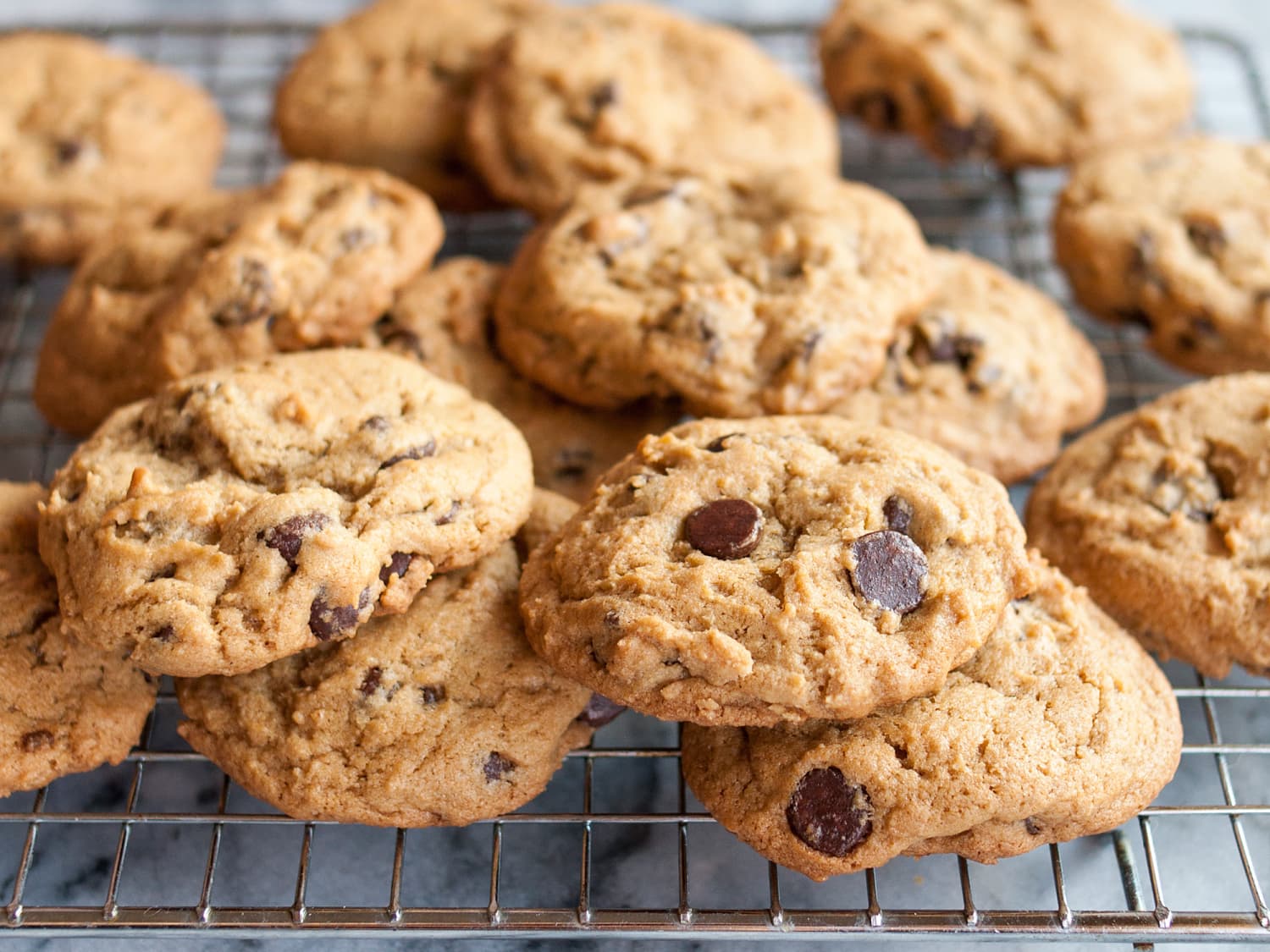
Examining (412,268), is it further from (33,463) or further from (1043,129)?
(1043,129)

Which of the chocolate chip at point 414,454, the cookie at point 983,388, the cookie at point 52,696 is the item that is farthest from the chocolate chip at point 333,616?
the cookie at point 983,388

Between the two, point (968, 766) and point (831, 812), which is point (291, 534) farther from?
point (968, 766)

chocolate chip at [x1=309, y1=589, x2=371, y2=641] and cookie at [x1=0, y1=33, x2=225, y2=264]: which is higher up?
chocolate chip at [x1=309, y1=589, x2=371, y2=641]

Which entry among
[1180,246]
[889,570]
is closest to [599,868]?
[889,570]

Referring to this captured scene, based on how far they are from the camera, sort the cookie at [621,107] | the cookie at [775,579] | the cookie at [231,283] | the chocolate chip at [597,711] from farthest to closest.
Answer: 1. the cookie at [621,107]
2. the cookie at [231,283]
3. the chocolate chip at [597,711]
4. the cookie at [775,579]

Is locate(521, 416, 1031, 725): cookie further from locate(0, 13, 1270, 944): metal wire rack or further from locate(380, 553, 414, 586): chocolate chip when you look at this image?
locate(0, 13, 1270, 944): metal wire rack

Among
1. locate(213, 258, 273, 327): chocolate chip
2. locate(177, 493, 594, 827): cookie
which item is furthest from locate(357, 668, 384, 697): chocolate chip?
locate(213, 258, 273, 327): chocolate chip

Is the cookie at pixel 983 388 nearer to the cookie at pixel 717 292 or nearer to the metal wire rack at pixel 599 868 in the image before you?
the cookie at pixel 717 292

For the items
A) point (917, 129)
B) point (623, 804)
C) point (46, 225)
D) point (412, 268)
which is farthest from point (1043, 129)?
point (46, 225)
